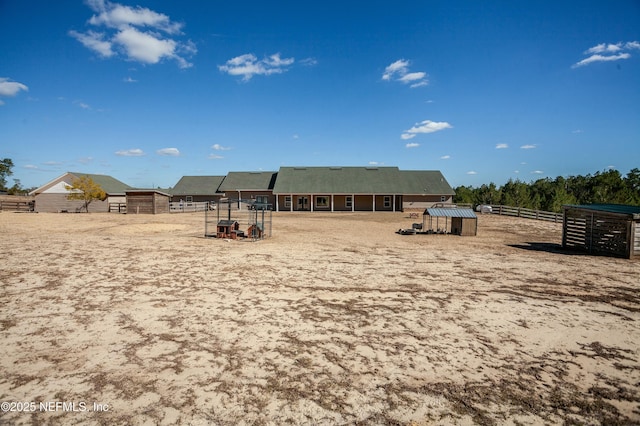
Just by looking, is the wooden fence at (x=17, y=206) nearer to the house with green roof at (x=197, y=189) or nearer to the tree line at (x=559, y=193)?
the house with green roof at (x=197, y=189)

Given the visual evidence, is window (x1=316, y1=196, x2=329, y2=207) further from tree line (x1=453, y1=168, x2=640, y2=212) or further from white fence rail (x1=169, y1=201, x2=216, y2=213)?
tree line (x1=453, y1=168, x2=640, y2=212)

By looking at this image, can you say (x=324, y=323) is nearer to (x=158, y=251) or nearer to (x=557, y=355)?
(x=557, y=355)

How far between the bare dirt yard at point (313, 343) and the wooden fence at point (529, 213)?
22192 millimetres

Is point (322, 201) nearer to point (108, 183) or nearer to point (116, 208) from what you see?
point (116, 208)

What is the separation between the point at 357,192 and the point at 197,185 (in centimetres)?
2460

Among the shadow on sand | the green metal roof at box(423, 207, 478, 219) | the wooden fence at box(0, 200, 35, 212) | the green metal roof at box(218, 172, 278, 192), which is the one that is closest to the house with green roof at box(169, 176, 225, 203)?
the green metal roof at box(218, 172, 278, 192)

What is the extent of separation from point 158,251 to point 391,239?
11.5 metres

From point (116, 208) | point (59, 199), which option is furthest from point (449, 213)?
point (59, 199)

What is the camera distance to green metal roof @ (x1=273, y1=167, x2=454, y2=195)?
4050 cm

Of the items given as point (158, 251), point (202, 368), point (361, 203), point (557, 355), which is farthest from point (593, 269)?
point (361, 203)

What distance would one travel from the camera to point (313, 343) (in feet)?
17.8

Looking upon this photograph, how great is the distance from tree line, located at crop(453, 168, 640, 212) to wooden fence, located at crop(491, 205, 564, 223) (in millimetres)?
12416

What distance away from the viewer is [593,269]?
11.2 m

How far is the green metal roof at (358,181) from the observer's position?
40500 mm
